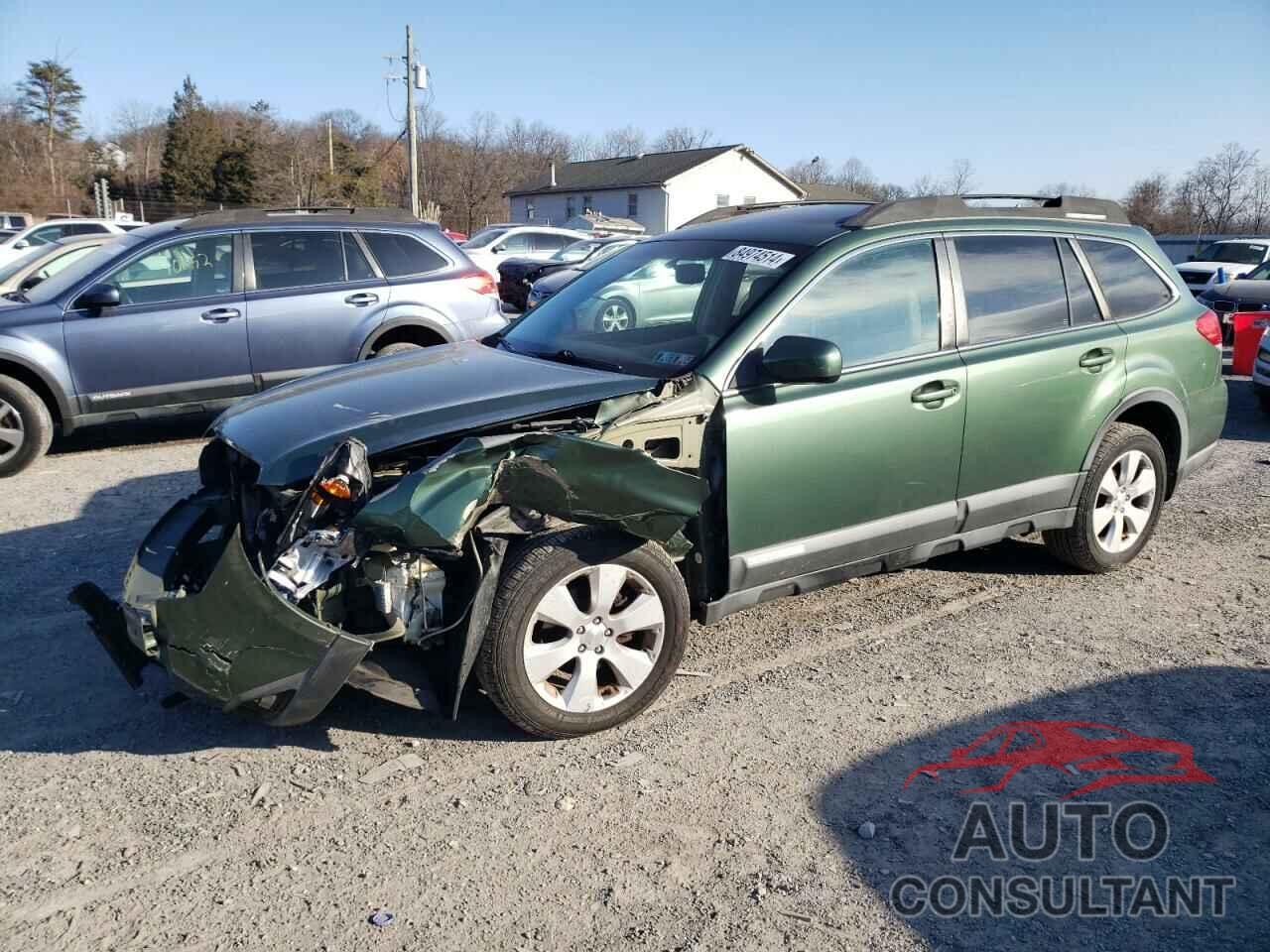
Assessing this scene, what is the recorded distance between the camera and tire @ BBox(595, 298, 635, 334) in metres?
4.64

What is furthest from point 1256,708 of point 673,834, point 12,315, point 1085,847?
point 12,315

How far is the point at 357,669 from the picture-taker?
10.7ft

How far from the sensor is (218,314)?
761 centimetres

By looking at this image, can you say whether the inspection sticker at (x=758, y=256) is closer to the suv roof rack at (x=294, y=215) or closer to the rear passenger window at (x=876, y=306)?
the rear passenger window at (x=876, y=306)

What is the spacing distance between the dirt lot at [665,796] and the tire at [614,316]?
1.47 m

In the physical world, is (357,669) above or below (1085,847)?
above

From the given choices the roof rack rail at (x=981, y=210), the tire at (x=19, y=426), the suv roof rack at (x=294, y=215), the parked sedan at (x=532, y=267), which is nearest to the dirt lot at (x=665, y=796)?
the roof rack rail at (x=981, y=210)

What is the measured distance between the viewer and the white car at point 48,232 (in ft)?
63.1

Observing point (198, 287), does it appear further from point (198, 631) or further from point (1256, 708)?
point (1256, 708)

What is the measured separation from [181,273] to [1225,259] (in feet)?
66.3

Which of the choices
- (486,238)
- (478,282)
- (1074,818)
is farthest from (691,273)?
(486,238)

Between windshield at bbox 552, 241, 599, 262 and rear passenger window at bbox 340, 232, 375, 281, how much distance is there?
11.6 meters

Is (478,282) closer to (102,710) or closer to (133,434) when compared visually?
(133,434)

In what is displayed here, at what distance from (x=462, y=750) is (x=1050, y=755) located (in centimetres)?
209
